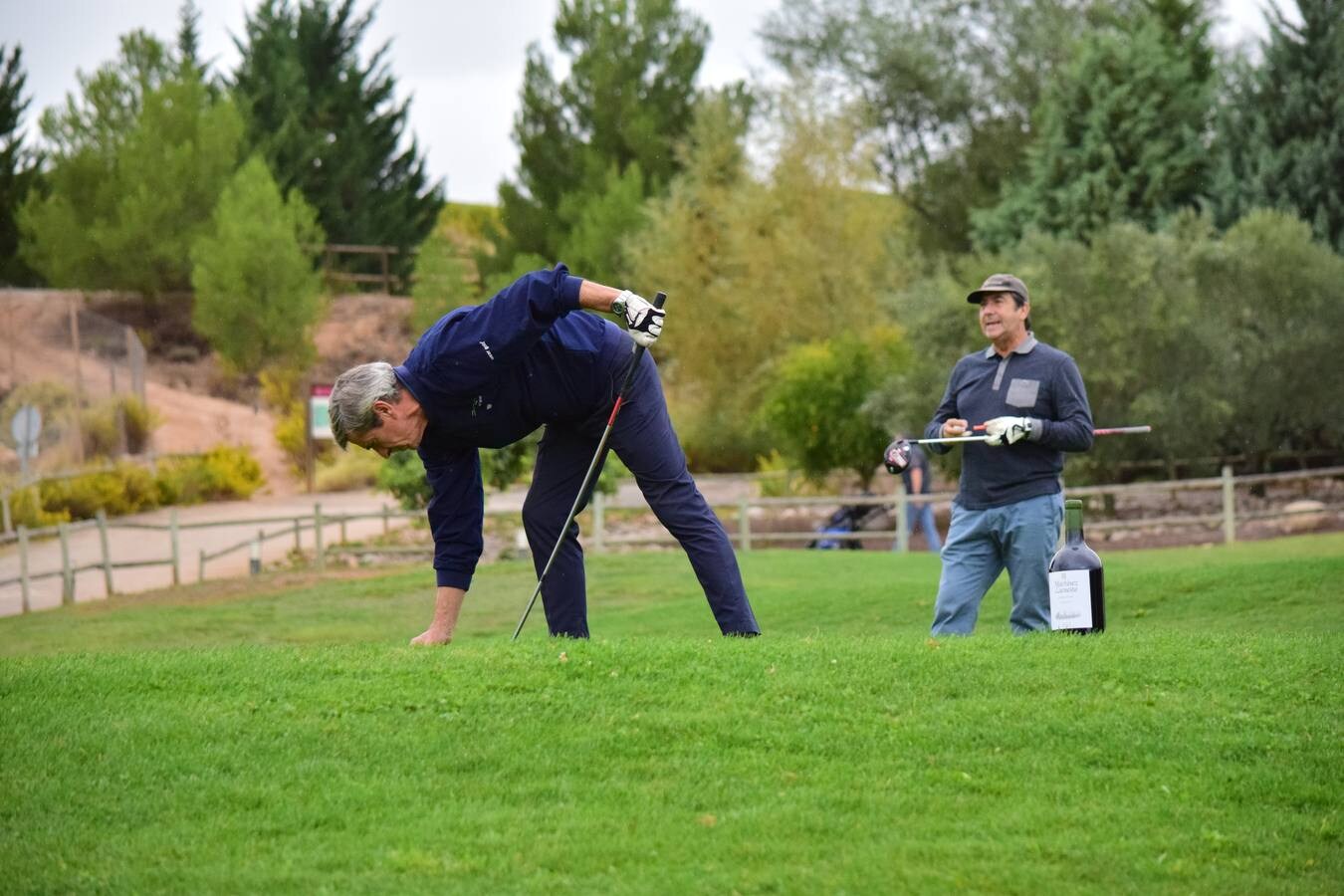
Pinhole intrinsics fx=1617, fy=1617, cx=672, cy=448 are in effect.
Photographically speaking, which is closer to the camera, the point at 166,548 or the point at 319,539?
the point at 319,539

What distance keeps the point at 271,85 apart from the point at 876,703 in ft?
188

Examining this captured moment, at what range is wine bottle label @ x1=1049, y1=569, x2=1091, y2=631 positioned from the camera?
758cm

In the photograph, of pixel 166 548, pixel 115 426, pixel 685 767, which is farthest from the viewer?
pixel 115 426

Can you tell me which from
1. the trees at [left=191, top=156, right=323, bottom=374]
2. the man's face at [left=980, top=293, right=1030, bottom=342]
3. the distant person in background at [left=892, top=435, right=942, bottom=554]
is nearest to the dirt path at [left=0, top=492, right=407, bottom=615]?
the trees at [left=191, top=156, right=323, bottom=374]

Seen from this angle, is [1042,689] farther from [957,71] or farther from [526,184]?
[526,184]

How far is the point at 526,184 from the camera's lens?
6369 cm

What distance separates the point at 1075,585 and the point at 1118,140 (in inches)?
1344

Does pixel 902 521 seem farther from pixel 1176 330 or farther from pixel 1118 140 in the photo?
pixel 1118 140

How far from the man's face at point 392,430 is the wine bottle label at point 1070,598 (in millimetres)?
3074

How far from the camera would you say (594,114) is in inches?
2429

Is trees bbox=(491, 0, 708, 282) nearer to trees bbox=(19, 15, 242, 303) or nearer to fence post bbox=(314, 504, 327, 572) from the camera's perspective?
trees bbox=(19, 15, 242, 303)

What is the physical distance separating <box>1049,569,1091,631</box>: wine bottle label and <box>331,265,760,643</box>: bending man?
1458 mm

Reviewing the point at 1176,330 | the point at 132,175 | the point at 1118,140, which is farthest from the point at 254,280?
the point at 1176,330

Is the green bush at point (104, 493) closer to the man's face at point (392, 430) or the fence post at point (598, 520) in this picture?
the fence post at point (598, 520)
